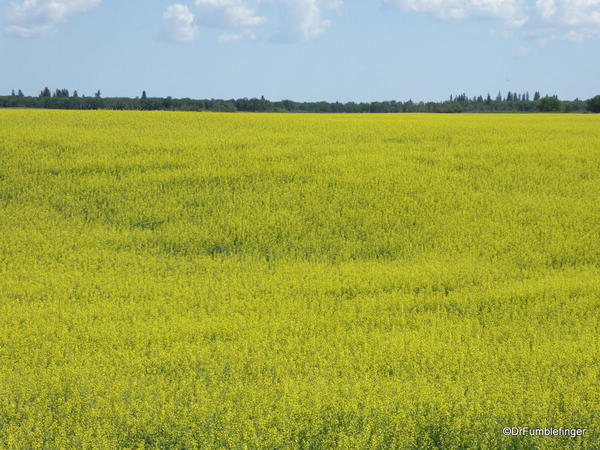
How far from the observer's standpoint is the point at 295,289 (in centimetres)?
1105

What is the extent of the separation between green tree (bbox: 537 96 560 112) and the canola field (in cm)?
5138

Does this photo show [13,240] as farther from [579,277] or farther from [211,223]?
[579,277]

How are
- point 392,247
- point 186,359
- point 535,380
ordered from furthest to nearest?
point 392,247, point 186,359, point 535,380

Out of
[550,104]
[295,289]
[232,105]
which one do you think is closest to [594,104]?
[550,104]

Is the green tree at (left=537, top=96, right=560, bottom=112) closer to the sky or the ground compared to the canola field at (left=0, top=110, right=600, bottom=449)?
closer to the sky

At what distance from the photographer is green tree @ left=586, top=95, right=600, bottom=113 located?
66125 millimetres

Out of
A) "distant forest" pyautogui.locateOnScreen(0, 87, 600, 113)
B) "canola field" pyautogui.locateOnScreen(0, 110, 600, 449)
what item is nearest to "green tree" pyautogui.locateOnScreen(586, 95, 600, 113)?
"distant forest" pyautogui.locateOnScreen(0, 87, 600, 113)

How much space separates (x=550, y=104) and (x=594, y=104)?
20.8 ft

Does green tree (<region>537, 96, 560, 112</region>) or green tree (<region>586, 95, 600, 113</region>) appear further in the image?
green tree (<region>537, 96, 560, 112</region>)

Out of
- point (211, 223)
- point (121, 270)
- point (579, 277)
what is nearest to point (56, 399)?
point (121, 270)

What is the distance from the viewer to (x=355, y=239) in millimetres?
14539

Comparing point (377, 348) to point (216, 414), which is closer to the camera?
point (216, 414)

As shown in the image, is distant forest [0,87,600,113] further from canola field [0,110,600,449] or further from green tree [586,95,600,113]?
Result: canola field [0,110,600,449]

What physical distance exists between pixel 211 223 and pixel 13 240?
15.6 ft
